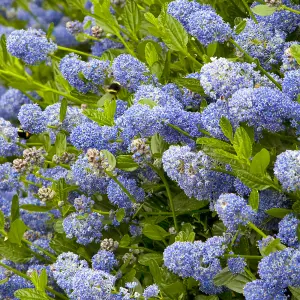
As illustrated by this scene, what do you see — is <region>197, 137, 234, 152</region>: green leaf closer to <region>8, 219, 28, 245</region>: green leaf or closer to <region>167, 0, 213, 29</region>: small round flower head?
<region>167, 0, 213, 29</region>: small round flower head

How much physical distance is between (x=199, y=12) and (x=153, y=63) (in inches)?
11.9

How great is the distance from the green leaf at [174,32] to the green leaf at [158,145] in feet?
0.95

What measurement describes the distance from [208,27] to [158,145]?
37 cm

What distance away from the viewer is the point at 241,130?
70.0 inches

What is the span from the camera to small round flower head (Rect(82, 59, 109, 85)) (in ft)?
7.74

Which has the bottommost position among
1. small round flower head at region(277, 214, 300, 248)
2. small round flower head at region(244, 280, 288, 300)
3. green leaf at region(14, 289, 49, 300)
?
green leaf at region(14, 289, 49, 300)

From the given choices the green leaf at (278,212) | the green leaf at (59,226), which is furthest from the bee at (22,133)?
the green leaf at (278,212)

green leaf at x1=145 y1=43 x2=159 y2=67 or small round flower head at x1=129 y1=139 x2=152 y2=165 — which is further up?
green leaf at x1=145 y1=43 x2=159 y2=67

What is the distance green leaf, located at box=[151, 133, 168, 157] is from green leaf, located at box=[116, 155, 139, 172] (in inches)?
2.7

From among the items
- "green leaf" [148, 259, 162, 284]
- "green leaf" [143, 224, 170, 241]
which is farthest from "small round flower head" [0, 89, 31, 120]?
"green leaf" [148, 259, 162, 284]

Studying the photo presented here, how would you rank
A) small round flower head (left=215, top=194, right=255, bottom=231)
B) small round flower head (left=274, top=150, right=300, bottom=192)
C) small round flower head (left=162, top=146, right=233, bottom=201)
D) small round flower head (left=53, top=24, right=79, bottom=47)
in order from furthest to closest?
small round flower head (left=53, top=24, right=79, bottom=47) → small round flower head (left=162, top=146, right=233, bottom=201) → small round flower head (left=215, top=194, right=255, bottom=231) → small round flower head (left=274, top=150, right=300, bottom=192)

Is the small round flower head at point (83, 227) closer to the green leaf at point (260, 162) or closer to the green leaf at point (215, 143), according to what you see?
the green leaf at point (215, 143)

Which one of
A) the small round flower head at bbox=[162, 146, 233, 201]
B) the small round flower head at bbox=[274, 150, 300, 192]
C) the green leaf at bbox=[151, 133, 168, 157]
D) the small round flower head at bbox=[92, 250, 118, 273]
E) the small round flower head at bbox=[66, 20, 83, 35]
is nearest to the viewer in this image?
the small round flower head at bbox=[274, 150, 300, 192]

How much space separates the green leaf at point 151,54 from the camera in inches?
90.1
